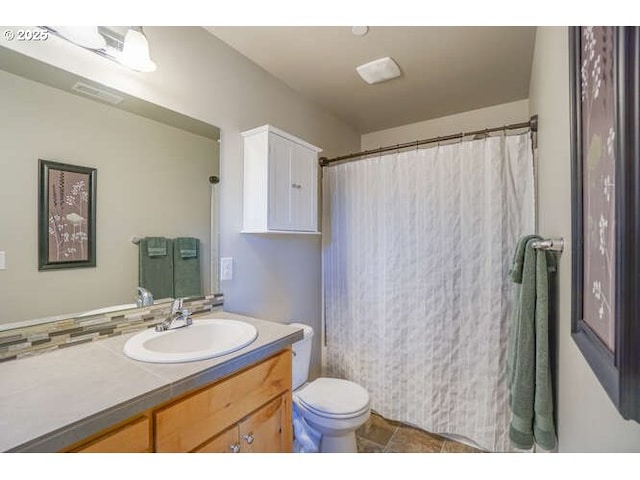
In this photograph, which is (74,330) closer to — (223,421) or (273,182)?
(223,421)

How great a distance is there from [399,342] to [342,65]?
1728 mm

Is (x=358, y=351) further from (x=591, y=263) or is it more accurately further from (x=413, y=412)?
(x=591, y=263)

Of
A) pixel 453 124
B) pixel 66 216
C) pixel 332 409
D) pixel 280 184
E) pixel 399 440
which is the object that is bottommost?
pixel 399 440

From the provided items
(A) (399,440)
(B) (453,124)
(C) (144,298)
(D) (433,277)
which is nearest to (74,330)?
(C) (144,298)

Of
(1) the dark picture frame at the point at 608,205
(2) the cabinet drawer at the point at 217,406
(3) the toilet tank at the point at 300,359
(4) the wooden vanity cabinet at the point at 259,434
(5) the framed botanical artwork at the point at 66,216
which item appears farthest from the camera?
(3) the toilet tank at the point at 300,359

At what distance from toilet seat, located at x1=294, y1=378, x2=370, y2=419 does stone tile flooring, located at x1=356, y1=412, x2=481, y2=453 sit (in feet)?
1.39

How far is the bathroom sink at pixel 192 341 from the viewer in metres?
0.91

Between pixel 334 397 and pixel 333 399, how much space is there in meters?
0.02

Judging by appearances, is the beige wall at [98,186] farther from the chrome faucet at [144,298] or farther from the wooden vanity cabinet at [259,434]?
the wooden vanity cabinet at [259,434]

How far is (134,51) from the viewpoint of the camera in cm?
113

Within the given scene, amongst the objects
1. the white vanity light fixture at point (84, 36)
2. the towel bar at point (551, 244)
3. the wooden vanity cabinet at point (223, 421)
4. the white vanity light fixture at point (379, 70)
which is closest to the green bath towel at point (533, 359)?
the towel bar at point (551, 244)

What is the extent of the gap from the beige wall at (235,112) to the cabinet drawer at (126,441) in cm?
87

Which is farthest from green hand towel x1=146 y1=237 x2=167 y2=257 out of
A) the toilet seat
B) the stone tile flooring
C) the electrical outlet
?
the stone tile flooring

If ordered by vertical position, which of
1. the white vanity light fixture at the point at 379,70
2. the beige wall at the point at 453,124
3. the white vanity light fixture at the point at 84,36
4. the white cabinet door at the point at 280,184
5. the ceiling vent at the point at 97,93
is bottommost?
the white cabinet door at the point at 280,184
